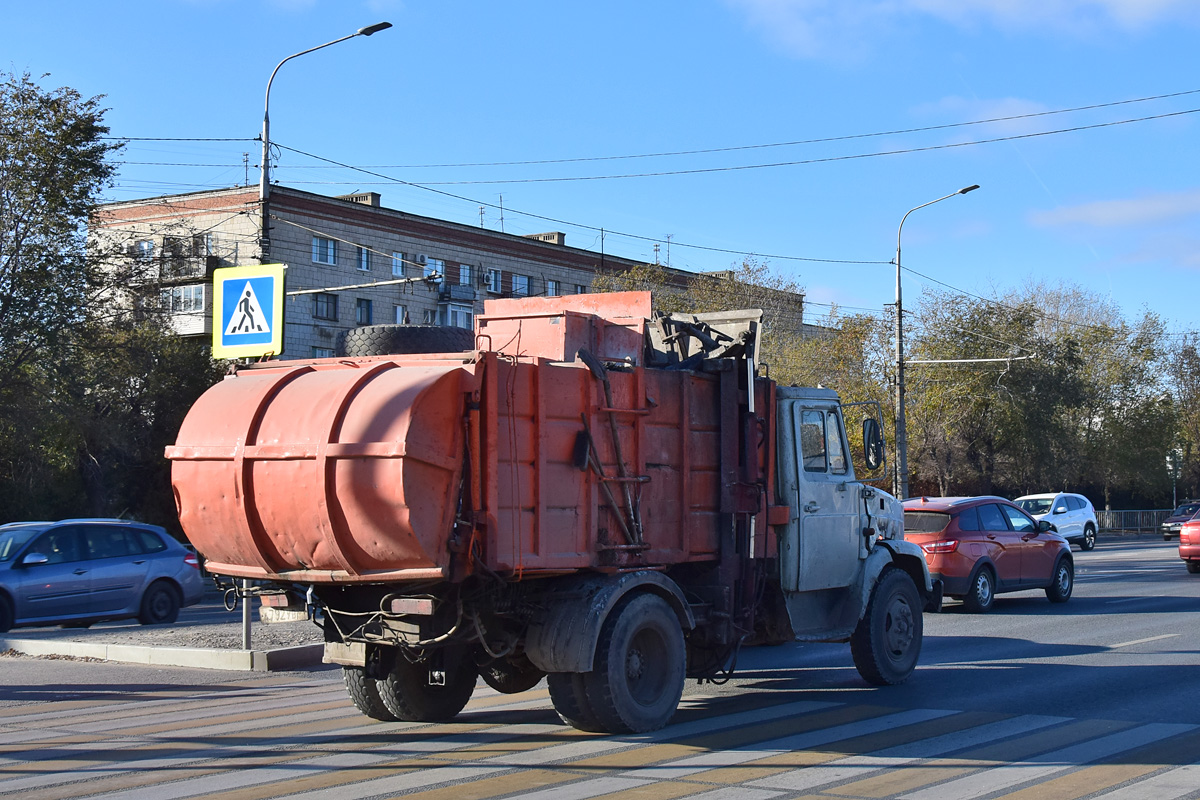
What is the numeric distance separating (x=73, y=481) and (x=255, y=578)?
3376 cm

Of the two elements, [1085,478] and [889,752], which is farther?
[1085,478]

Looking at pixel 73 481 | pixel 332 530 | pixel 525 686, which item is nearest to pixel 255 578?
pixel 332 530

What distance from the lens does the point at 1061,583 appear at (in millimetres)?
19141

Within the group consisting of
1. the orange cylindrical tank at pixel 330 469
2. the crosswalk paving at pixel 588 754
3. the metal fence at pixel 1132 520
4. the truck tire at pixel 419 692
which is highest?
the orange cylindrical tank at pixel 330 469

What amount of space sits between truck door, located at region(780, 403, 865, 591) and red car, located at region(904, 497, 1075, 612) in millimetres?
6417

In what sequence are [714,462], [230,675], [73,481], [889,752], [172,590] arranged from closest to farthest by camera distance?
[889,752]
[714,462]
[230,675]
[172,590]
[73,481]

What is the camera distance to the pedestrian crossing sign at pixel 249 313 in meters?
12.2

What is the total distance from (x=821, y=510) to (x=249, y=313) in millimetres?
6080

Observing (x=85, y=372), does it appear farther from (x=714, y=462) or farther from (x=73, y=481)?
(x=714, y=462)

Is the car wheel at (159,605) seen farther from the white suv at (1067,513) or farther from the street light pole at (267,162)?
the white suv at (1067,513)

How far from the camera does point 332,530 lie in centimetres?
737

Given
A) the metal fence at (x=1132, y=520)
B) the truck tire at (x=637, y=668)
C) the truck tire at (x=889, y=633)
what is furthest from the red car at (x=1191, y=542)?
the metal fence at (x=1132, y=520)

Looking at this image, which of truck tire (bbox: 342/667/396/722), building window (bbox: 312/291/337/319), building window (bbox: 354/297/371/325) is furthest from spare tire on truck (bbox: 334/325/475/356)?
building window (bbox: 354/297/371/325)

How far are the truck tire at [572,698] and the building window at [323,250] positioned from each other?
48645 mm
